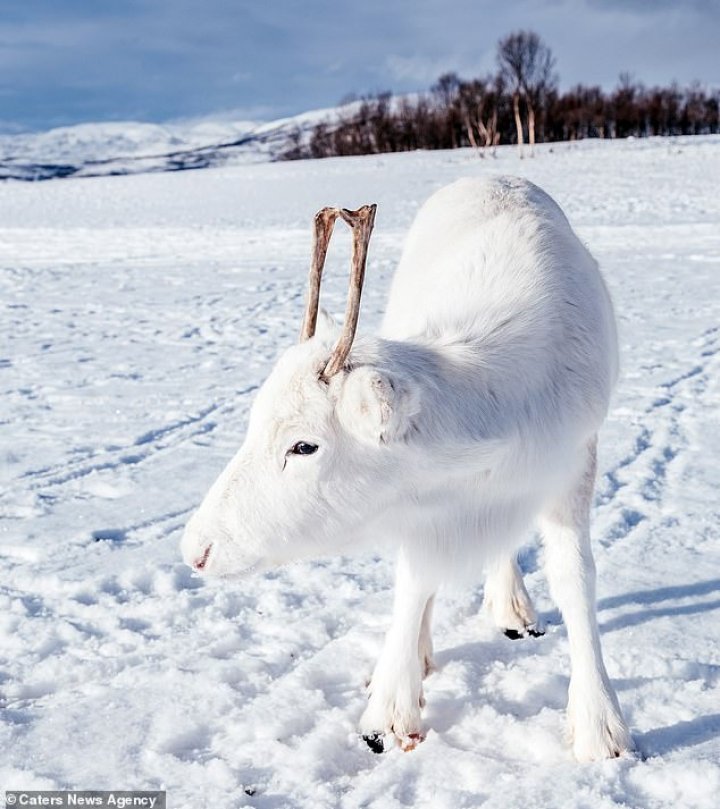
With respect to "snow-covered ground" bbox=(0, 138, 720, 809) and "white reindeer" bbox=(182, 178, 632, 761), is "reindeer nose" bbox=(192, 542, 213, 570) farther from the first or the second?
"snow-covered ground" bbox=(0, 138, 720, 809)

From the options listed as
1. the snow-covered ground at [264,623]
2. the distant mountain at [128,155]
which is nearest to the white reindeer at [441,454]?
the snow-covered ground at [264,623]

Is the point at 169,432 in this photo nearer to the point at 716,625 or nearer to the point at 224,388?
the point at 224,388

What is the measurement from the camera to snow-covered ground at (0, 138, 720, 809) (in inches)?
95.2

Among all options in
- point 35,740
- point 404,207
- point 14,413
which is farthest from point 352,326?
point 404,207

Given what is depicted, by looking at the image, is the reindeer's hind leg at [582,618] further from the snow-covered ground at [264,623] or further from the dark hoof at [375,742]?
the dark hoof at [375,742]

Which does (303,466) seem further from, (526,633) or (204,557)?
(526,633)

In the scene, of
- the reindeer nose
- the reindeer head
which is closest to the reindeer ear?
the reindeer head

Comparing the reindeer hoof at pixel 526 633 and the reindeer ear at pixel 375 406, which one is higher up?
the reindeer ear at pixel 375 406

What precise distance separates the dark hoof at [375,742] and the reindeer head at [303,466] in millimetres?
653

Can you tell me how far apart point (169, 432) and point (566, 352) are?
3.37m

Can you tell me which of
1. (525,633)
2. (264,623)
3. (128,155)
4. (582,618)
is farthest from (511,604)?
(128,155)

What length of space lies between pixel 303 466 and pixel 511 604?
4.27ft

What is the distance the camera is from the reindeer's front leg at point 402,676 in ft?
8.63

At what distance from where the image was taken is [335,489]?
2324 millimetres
